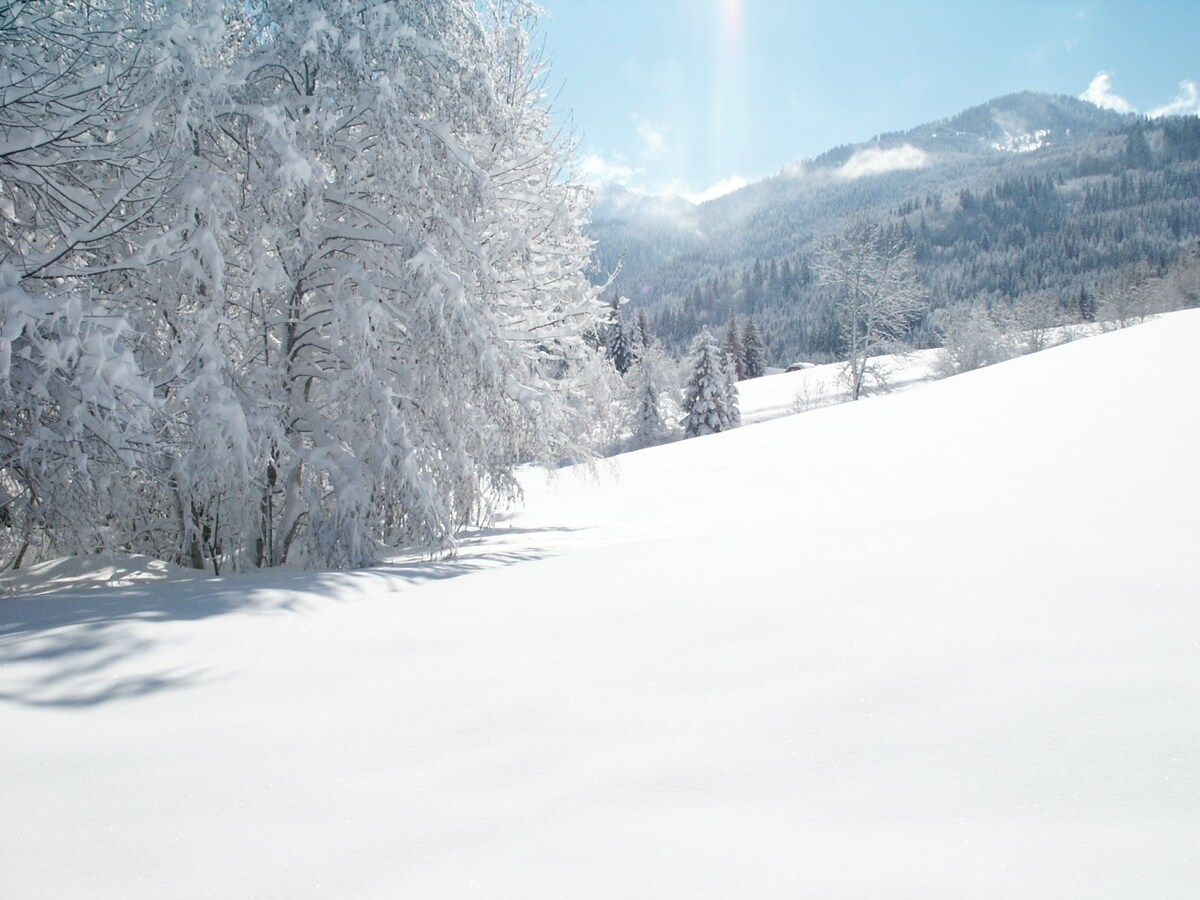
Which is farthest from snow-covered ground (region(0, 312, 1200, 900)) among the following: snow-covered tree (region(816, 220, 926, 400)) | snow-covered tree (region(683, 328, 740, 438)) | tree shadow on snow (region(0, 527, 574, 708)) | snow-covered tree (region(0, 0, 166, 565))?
snow-covered tree (region(683, 328, 740, 438))

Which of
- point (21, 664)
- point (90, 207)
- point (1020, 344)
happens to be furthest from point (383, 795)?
point (1020, 344)

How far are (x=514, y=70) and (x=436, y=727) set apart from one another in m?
8.36

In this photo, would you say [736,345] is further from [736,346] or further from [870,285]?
[870,285]

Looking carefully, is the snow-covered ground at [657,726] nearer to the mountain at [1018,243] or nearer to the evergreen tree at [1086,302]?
the evergreen tree at [1086,302]

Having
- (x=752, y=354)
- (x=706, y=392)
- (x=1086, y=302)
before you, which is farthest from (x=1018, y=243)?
(x=706, y=392)

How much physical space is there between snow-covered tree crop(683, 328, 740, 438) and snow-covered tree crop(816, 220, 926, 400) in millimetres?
9901

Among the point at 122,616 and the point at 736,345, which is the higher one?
the point at 736,345

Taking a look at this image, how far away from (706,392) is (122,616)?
35550mm

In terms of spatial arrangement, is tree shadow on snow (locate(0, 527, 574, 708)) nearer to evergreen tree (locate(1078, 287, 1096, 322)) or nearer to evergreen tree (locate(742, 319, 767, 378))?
evergreen tree (locate(742, 319, 767, 378))

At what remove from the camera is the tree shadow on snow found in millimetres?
2307

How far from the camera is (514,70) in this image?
8125 millimetres

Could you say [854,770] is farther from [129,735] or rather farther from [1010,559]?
[129,735]

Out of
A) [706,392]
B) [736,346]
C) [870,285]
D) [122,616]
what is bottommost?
[122,616]

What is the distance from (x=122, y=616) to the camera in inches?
130
